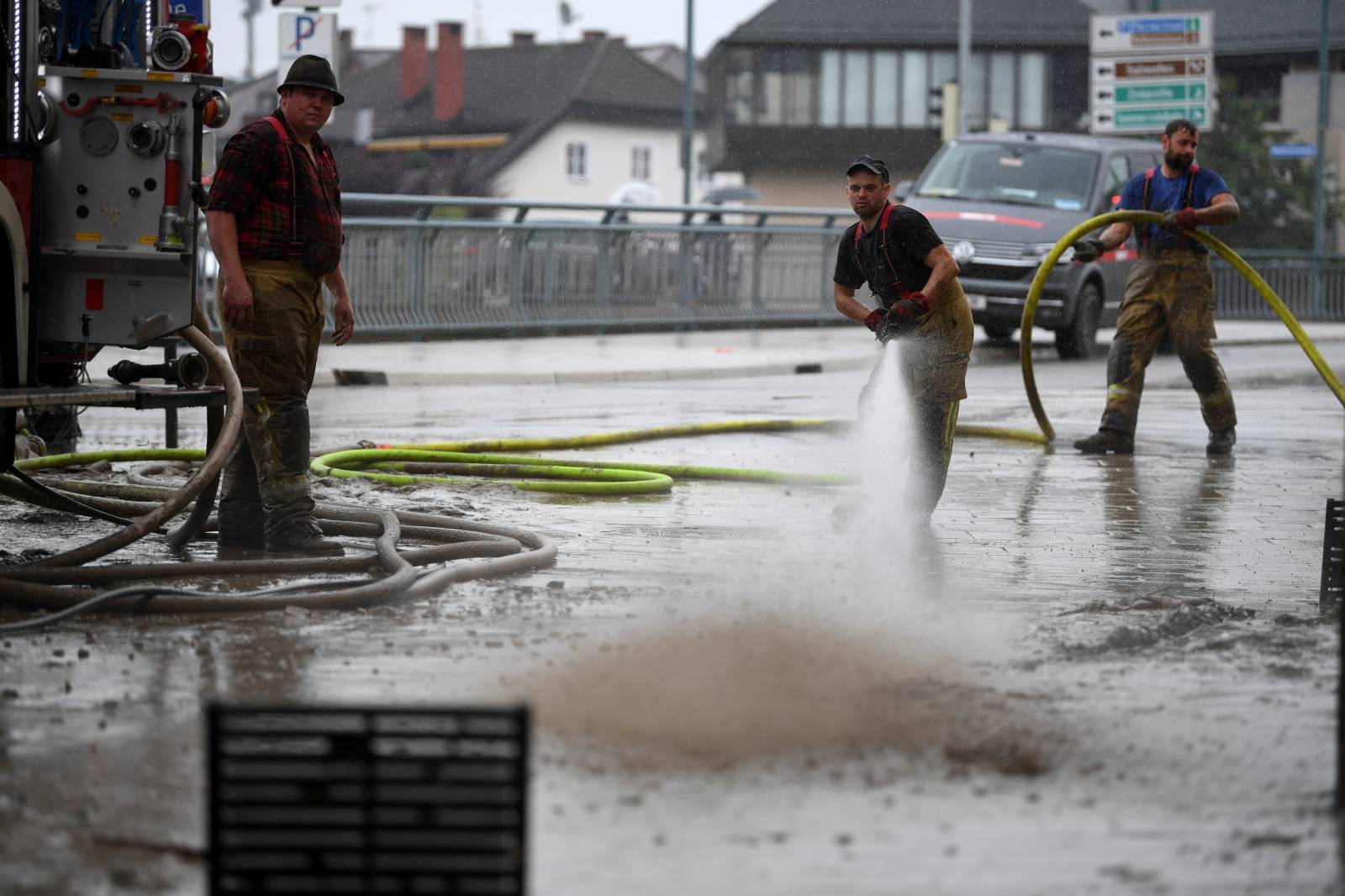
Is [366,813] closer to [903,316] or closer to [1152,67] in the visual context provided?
[903,316]

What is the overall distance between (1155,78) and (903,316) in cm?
1900

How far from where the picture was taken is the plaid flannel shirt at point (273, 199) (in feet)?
23.2

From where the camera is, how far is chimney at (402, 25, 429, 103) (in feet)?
257

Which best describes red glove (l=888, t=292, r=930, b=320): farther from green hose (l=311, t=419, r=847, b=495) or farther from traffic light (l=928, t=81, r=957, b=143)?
traffic light (l=928, t=81, r=957, b=143)

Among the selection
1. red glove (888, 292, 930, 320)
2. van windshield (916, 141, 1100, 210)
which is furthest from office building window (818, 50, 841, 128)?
red glove (888, 292, 930, 320)

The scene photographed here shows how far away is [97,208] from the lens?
682 cm

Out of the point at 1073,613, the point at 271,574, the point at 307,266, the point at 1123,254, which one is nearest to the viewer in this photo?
the point at 1073,613

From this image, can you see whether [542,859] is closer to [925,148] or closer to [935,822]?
[935,822]

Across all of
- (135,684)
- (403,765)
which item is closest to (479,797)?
(403,765)

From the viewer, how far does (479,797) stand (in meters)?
3.35

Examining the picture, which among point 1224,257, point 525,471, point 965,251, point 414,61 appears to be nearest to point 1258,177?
point 965,251

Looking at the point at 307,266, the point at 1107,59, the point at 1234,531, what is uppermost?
the point at 1107,59

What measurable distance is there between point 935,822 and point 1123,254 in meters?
17.9

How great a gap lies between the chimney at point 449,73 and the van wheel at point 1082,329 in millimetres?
58008
